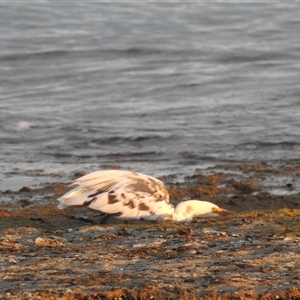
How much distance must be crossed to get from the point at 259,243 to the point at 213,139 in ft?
25.5

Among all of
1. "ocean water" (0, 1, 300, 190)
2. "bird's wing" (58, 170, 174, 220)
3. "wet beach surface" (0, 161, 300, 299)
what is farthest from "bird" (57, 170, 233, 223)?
"ocean water" (0, 1, 300, 190)

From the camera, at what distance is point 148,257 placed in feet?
19.5

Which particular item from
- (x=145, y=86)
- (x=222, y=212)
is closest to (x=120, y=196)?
(x=222, y=212)

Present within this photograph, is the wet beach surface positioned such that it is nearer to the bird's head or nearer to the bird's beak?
the bird's head

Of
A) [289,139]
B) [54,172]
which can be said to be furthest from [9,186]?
[289,139]

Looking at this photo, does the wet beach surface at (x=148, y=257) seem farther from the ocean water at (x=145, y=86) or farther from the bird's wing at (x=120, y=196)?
the ocean water at (x=145, y=86)

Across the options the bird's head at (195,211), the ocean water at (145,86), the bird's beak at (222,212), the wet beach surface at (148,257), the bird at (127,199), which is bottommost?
the ocean water at (145,86)

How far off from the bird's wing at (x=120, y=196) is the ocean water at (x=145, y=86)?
100 inches

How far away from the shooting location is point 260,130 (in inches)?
569

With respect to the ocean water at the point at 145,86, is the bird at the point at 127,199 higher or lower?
higher

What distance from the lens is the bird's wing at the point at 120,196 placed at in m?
7.86

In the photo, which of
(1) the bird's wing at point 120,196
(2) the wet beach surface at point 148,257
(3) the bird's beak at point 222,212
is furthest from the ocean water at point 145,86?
(2) the wet beach surface at point 148,257

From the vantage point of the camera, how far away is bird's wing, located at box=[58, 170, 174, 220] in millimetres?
7855

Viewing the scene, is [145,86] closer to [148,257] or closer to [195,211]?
[195,211]
